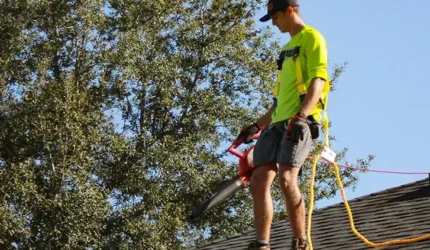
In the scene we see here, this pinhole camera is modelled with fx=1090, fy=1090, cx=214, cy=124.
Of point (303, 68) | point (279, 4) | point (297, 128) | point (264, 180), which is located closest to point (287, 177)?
point (264, 180)

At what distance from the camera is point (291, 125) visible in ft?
19.9

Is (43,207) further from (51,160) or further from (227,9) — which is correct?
(227,9)

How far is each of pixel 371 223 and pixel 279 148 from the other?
2780 mm

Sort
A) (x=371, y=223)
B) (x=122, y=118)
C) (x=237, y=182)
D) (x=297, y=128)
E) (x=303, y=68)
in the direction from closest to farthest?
(x=297, y=128) < (x=303, y=68) < (x=237, y=182) < (x=371, y=223) < (x=122, y=118)

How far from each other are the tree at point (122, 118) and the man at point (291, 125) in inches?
655

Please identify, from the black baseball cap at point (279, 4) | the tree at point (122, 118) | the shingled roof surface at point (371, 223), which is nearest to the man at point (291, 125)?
the black baseball cap at point (279, 4)

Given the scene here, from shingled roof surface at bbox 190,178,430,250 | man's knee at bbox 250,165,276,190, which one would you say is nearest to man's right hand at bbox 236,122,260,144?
man's knee at bbox 250,165,276,190

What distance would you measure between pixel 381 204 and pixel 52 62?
1776cm

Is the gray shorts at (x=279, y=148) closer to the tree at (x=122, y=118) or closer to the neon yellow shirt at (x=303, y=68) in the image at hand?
the neon yellow shirt at (x=303, y=68)

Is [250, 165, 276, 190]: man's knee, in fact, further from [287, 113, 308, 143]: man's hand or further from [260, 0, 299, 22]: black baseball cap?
[260, 0, 299, 22]: black baseball cap

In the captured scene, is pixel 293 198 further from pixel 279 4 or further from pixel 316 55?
pixel 279 4

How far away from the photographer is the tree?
2339 cm

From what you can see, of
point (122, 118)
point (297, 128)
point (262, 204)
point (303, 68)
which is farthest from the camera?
point (122, 118)

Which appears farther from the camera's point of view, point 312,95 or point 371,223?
point 371,223
